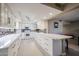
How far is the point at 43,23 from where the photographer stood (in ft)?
7.73

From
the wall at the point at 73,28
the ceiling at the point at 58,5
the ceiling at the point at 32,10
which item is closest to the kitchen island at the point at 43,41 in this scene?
the wall at the point at 73,28

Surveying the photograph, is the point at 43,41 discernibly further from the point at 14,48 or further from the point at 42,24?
the point at 14,48

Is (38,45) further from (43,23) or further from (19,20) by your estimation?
(19,20)

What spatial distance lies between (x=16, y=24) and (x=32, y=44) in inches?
17.1

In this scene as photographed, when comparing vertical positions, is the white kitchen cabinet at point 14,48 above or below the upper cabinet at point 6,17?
below

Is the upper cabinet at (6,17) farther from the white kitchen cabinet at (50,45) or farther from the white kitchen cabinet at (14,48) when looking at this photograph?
the white kitchen cabinet at (50,45)

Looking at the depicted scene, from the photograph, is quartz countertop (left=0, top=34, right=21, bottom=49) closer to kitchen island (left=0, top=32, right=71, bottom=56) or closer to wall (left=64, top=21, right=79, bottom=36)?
kitchen island (left=0, top=32, right=71, bottom=56)

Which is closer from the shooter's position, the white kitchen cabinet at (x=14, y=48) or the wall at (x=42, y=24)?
the white kitchen cabinet at (x=14, y=48)

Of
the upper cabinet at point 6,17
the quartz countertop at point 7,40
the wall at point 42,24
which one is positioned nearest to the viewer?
the quartz countertop at point 7,40

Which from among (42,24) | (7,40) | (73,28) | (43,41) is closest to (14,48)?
(7,40)

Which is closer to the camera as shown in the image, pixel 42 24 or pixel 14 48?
pixel 14 48

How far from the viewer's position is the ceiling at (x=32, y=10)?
2301 millimetres

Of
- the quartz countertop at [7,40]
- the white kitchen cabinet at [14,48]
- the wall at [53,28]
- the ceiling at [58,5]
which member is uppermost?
the ceiling at [58,5]

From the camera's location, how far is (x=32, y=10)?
2.32 metres
